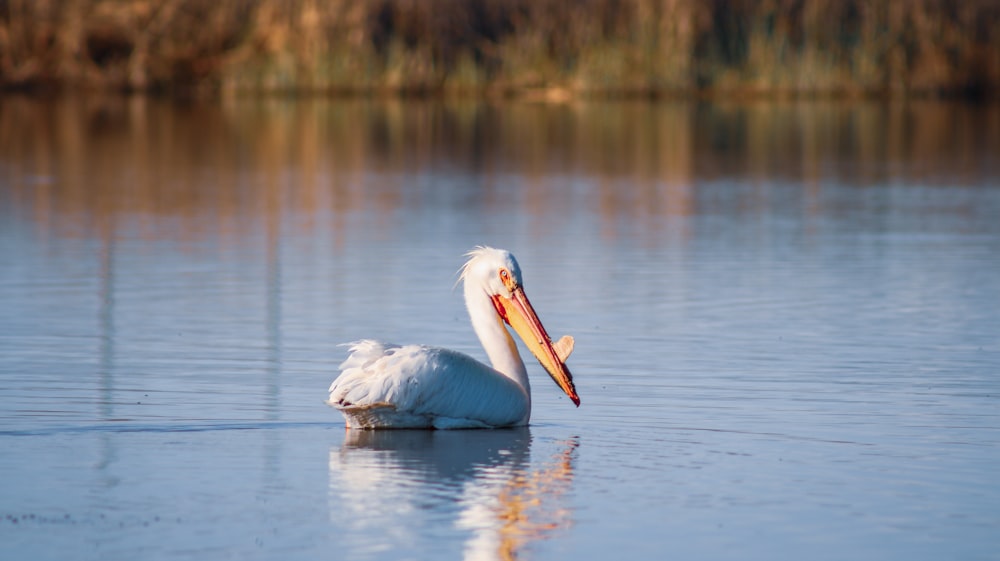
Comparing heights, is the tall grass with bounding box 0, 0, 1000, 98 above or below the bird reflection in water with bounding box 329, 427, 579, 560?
above

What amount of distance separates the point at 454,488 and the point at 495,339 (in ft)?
4.55

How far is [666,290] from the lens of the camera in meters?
11.6

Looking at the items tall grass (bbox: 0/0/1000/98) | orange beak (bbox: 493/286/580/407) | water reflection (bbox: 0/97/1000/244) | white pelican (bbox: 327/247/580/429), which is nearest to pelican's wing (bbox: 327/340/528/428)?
white pelican (bbox: 327/247/580/429)

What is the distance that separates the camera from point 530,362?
31.1ft

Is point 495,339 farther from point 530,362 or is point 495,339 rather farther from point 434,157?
point 434,157

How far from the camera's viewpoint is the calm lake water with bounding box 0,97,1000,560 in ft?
19.6

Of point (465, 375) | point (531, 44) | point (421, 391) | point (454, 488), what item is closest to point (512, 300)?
point (465, 375)

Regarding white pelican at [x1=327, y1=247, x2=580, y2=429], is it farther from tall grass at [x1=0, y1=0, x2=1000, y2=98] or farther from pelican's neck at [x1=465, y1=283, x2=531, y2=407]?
tall grass at [x1=0, y1=0, x2=1000, y2=98]

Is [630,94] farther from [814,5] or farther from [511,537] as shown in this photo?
[511,537]

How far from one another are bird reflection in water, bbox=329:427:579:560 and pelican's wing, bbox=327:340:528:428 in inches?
2.4

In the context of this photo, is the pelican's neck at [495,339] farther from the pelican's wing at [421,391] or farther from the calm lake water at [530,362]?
the calm lake water at [530,362]

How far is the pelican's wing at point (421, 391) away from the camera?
7.22 metres

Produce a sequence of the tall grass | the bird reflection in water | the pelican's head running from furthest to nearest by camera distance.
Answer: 1. the tall grass
2. the pelican's head
3. the bird reflection in water

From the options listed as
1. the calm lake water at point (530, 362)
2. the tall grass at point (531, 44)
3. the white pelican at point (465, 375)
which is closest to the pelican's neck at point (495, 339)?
the white pelican at point (465, 375)
